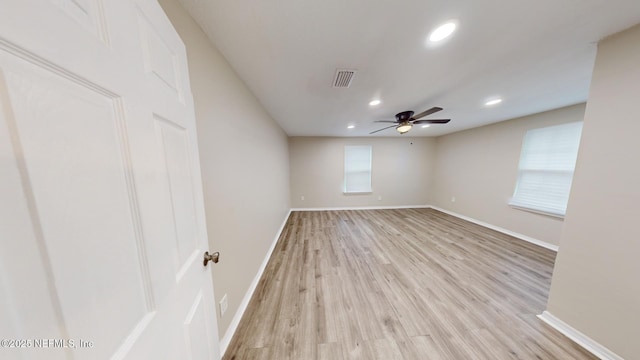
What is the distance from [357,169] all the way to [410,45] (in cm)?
388

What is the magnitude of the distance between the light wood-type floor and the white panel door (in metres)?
1.15

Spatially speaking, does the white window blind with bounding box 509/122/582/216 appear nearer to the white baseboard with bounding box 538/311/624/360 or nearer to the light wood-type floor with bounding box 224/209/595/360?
the light wood-type floor with bounding box 224/209/595/360

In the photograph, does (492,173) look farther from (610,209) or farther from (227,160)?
(227,160)

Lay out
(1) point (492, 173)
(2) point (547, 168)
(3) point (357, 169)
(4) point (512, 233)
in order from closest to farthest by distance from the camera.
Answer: (2) point (547, 168) → (4) point (512, 233) → (1) point (492, 173) → (3) point (357, 169)

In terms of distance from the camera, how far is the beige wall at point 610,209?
1174 mm

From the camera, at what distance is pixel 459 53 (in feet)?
4.69

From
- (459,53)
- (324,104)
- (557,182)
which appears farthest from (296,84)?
(557,182)

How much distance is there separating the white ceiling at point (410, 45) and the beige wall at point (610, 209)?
326mm

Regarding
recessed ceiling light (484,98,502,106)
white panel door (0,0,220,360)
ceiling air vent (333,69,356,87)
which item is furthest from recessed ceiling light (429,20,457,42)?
recessed ceiling light (484,98,502,106)

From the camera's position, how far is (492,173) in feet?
12.3

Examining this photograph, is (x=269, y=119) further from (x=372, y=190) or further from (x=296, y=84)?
(x=372, y=190)

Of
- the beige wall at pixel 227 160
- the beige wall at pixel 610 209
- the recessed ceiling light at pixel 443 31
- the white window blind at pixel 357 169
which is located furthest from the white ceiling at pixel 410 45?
the white window blind at pixel 357 169

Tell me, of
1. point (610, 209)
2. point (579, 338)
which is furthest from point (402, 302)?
point (610, 209)

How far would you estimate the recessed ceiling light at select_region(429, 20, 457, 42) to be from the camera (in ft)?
3.76
